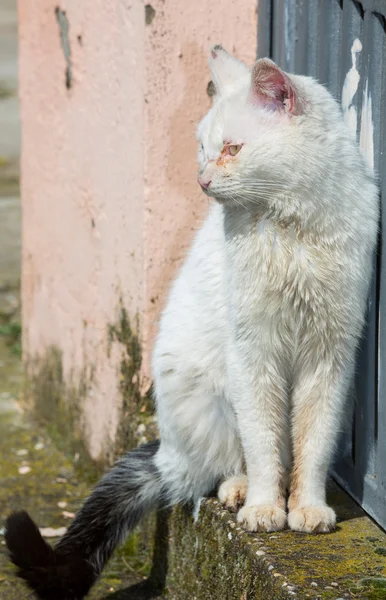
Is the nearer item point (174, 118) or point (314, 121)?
point (314, 121)

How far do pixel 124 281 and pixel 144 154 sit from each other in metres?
0.57

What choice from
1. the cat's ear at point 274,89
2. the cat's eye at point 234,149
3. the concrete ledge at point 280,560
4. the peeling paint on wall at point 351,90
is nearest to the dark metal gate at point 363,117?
the peeling paint on wall at point 351,90

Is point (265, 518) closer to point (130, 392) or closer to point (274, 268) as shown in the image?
point (274, 268)

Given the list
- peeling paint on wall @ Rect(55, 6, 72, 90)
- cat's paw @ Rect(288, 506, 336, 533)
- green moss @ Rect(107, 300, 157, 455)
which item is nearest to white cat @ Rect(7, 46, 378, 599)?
cat's paw @ Rect(288, 506, 336, 533)

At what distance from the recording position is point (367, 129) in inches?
109

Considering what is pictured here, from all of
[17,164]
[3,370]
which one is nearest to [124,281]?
[3,370]

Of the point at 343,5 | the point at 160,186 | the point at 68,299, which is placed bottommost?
the point at 68,299

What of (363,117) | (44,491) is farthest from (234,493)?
(44,491)

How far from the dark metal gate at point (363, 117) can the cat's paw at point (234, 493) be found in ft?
1.11

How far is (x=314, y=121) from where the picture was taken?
2.56 meters

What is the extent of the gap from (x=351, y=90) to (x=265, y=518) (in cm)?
130

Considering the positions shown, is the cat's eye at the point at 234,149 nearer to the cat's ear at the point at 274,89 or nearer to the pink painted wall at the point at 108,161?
the cat's ear at the point at 274,89

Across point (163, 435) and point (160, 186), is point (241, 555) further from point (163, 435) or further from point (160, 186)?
point (160, 186)

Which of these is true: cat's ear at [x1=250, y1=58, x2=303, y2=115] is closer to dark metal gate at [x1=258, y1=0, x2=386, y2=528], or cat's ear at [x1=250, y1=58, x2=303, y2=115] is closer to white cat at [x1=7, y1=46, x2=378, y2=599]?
white cat at [x1=7, y1=46, x2=378, y2=599]
